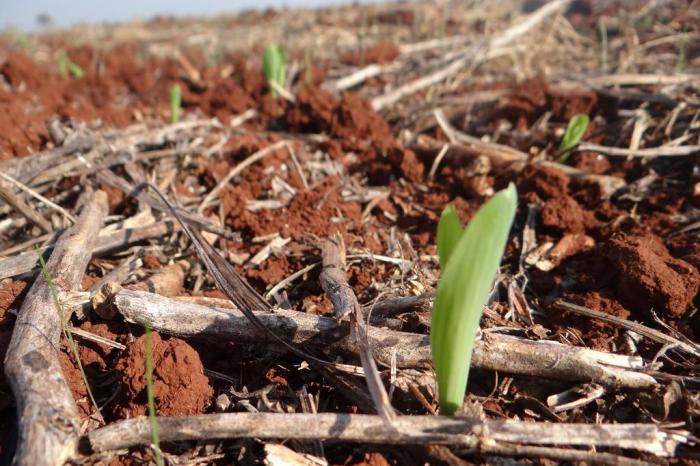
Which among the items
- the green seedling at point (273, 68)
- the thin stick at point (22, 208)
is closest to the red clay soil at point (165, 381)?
the thin stick at point (22, 208)

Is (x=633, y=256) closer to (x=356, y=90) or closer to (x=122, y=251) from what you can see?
(x=122, y=251)

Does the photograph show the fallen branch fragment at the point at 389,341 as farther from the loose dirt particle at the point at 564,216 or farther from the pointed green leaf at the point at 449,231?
the loose dirt particle at the point at 564,216

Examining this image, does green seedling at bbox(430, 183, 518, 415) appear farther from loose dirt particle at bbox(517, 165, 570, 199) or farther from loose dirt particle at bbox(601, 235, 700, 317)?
loose dirt particle at bbox(517, 165, 570, 199)

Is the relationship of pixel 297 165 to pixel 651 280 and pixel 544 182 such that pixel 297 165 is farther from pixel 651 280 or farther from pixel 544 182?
pixel 651 280

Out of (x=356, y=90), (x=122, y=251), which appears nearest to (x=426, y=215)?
(x=122, y=251)

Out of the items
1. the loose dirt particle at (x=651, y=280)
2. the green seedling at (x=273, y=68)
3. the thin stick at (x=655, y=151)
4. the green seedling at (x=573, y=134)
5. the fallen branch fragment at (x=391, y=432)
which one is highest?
the green seedling at (x=273, y=68)
